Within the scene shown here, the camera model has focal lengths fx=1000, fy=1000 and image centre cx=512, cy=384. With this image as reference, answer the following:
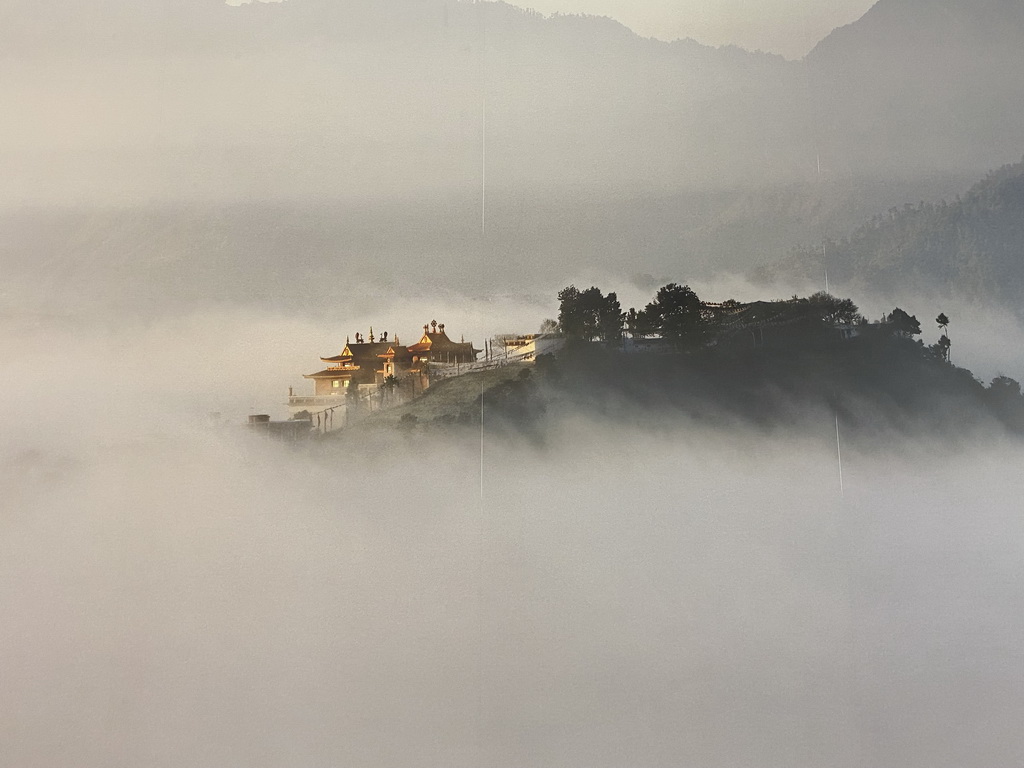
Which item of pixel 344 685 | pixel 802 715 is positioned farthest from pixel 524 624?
pixel 802 715

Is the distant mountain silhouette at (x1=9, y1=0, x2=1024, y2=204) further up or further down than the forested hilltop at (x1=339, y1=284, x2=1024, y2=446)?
further up

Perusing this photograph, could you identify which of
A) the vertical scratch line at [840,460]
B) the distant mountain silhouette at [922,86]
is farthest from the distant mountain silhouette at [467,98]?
the vertical scratch line at [840,460]

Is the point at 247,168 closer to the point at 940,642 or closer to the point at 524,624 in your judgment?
the point at 524,624

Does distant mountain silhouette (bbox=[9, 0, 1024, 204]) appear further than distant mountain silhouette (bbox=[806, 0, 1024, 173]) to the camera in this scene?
No

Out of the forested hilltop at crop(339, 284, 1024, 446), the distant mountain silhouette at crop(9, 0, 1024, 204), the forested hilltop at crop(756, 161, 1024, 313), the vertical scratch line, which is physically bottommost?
the vertical scratch line

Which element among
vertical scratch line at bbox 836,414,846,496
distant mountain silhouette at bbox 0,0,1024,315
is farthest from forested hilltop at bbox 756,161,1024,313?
vertical scratch line at bbox 836,414,846,496

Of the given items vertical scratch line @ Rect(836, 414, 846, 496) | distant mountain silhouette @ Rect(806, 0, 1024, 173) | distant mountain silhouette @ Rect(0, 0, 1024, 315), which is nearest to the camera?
distant mountain silhouette @ Rect(0, 0, 1024, 315)

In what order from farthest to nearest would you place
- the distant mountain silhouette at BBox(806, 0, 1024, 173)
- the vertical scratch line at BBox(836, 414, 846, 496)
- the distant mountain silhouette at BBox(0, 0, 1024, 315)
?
1. the distant mountain silhouette at BBox(806, 0, 1024, 173)
2. the vertical scratch line at BBox(836, 414, 846, 496)
3. the distant mountain silhouette at BBox(0, 0, 1024, 315)

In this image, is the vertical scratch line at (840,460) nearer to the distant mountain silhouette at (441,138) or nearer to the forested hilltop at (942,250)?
the forested hilltop at (942,250)

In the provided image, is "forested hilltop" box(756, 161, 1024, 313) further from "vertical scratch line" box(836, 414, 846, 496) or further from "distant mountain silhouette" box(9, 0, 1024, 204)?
"vertical scratch line" box(836, 414, 846, 496)
